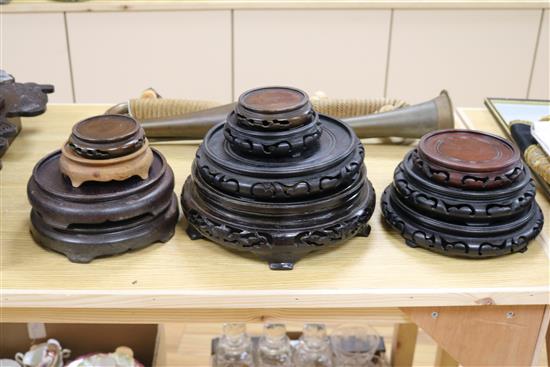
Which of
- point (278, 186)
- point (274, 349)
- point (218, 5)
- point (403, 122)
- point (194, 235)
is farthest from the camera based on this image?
point (218, 5)

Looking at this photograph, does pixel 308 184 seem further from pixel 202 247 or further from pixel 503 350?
pixel 503 350

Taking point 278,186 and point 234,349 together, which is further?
point 234,349

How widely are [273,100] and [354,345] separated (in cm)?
83

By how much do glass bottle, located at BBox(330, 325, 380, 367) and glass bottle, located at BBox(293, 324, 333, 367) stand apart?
0.03 metres

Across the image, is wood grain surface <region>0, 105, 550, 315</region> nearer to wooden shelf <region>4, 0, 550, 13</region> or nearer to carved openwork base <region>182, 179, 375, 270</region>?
carved openwork base <region>182, 179, 375, 270</region>

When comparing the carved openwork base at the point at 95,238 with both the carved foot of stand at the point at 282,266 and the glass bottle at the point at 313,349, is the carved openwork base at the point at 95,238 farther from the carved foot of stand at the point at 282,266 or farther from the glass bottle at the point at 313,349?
the glass bottle at the point at 313,349

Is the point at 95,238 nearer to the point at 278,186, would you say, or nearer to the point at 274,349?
the point at 278,186

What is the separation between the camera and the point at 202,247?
951 mm

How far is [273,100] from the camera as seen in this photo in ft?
3.03

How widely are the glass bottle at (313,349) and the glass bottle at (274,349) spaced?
0.03 meters

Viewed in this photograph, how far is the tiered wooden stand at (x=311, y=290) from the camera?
861 millimetres

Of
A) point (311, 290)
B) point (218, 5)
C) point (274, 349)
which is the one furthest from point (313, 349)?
point (218, 5)

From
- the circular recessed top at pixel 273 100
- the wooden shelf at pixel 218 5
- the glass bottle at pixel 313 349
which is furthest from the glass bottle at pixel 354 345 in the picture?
the wooden shelf at pixel 218 5

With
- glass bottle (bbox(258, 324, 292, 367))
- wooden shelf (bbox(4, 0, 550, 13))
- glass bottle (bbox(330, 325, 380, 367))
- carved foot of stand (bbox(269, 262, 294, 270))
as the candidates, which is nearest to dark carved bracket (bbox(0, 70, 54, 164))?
carved foot of stand (bbox(269, 262, 294, 270))
